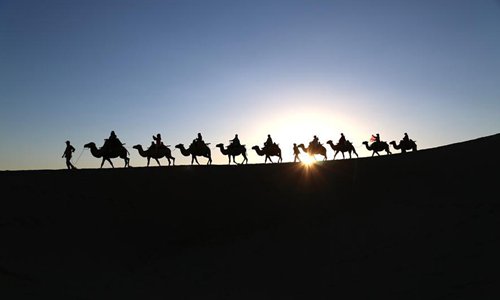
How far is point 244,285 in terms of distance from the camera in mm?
11133

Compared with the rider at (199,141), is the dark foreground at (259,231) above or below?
below

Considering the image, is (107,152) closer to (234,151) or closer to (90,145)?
(90,145)

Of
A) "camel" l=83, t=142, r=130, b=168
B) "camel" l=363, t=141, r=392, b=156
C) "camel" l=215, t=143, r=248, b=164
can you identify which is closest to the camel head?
"camel" l=83, t=142, r=130, b=168

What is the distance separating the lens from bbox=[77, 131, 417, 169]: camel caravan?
22578 mm

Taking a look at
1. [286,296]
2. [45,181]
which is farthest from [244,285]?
[45,181]

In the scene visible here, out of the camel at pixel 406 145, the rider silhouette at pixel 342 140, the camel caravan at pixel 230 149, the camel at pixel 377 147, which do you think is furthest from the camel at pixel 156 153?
the camel at pixel 406 145

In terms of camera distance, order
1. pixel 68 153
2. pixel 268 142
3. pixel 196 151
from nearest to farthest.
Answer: pixel 68 153 → pixel 196 151 → pixel 268 142

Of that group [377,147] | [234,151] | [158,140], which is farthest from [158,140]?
[377,147]

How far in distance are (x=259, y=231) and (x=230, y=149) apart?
12617 millimetres

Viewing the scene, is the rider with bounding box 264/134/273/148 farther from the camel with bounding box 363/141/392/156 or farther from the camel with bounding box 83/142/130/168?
the camel with bounding box 83/142/130/168

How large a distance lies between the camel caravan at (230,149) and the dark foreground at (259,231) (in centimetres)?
346

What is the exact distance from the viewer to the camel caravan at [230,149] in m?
22.6

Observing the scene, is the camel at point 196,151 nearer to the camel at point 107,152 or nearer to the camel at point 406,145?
the camel at point 107,152

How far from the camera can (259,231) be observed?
15.2 metres
